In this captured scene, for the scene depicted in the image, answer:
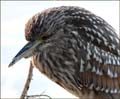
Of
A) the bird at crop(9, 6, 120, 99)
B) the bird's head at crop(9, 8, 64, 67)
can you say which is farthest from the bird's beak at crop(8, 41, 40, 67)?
the bird at crop(9, 6, 120, 99)

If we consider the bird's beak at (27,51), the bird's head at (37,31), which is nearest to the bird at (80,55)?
the bird's head at (37,31)

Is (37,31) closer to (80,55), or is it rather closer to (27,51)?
(27,51)

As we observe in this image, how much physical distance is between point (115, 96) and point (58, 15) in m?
0.78

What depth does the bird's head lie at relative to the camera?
3.51m

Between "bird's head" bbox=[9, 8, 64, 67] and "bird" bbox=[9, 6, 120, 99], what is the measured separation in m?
0.01

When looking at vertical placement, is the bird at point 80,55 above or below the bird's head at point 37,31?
below

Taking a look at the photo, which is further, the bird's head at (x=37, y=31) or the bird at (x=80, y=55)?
the bird at (x=80, y=55)

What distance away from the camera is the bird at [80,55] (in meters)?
3.81

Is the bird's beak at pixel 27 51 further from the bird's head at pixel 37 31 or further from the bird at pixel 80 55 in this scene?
the bird at pixel 80 55

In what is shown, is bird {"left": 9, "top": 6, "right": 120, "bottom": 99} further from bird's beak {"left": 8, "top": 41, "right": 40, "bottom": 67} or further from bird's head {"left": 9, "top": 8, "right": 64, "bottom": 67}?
bird's beak {"left": 8, "top": 41, "right": 40, "bottom": 67}

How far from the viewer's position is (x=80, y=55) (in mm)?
3881

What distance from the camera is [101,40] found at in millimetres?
3943

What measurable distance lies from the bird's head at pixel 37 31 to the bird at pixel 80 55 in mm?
12

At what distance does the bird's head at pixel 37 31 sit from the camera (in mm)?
3508
